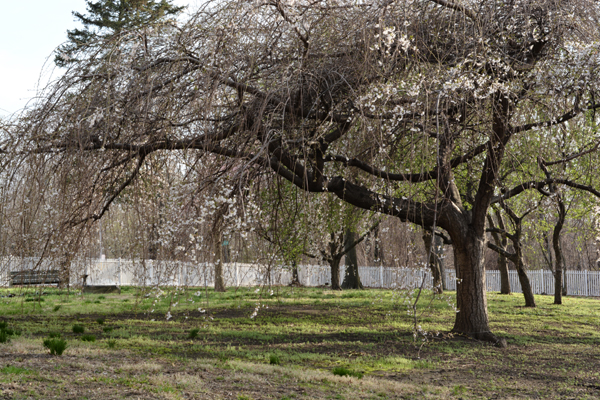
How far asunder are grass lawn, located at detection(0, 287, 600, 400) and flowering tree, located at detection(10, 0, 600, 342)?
1.59 m

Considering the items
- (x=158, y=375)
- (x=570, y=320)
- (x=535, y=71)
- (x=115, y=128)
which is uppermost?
(x=535, y=71)

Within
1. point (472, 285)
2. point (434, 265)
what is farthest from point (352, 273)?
point (434, 265)

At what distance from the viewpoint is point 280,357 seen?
5836 millimetres

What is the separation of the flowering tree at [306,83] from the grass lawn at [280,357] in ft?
5.23

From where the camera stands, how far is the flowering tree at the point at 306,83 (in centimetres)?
513

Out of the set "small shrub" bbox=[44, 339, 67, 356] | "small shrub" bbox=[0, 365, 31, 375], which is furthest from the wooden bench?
"small shrub" bbox=[0, 365, 31, 375]

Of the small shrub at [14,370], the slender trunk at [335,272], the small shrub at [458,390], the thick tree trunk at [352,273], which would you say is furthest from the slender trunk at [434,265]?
the thick tree trunk at [352,273]

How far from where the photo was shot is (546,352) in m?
6.98

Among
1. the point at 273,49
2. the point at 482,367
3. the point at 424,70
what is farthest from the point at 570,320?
the point at 273,49

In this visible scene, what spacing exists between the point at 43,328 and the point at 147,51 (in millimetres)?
4285

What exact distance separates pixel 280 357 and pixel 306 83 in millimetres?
3101

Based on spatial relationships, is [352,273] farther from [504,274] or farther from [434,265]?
[434,265]

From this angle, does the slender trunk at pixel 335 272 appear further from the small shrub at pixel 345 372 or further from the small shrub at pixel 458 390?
the small shrub at pixel 458 390

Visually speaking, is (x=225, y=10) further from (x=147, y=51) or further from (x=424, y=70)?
(x=424, y=70)
